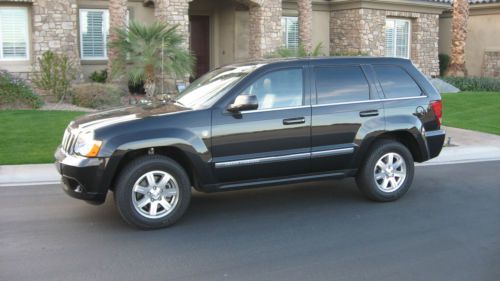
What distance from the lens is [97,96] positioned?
16.1 m

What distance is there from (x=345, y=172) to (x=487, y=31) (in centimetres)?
2145

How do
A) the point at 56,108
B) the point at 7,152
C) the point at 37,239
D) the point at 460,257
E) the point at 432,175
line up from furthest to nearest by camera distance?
the point at 56,108 < the point at 7,152 < the point at 432,175 < the point at 37,239 < the point at 460,257

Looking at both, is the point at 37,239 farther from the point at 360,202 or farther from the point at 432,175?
the point at 432,175

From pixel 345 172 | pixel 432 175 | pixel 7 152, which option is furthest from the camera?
pixel 7 152

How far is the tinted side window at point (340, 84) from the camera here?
749 cm

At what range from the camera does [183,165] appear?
689 cm

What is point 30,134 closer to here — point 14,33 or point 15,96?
point 15,96

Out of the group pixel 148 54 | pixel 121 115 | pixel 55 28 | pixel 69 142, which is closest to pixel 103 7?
pixel 55 28

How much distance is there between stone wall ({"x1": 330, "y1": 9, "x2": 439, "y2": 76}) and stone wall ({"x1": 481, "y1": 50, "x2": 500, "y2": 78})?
2109 mm

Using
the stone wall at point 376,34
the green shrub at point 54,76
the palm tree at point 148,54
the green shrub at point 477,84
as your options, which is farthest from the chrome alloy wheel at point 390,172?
the green shrub at point 477,84

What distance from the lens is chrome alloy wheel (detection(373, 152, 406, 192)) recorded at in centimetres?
779

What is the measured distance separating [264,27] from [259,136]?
1379 centimetres

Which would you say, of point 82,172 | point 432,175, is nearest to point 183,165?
point 82,172

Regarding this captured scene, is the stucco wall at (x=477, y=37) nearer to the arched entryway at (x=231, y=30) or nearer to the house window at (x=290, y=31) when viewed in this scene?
the house window at (x=290, y=31)
